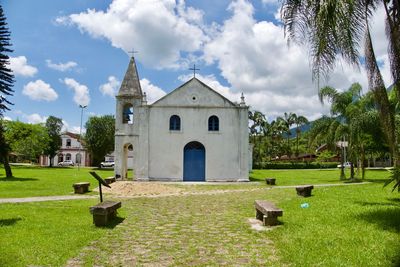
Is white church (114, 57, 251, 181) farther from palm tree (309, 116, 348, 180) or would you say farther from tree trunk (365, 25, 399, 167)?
tree trunk (365, 25, 399, 167)

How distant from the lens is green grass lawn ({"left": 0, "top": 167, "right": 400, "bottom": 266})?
5824 mm

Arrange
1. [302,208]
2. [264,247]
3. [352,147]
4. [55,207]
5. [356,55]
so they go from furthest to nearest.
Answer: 1. [352,147]
2. [55,207]
3. [302,208]
4. [356,55]
5. [264,247]

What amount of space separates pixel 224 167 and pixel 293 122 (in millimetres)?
47974

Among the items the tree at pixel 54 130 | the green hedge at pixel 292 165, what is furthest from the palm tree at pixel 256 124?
the tree at pixel 54 130

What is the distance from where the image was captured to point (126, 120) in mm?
27484

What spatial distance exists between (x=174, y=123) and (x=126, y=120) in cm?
342

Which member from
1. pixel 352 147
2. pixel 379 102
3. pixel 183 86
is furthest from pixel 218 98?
pixel 379 102

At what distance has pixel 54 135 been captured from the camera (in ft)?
218

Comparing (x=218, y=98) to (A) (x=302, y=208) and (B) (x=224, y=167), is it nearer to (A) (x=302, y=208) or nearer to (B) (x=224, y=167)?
(B) (x=224, y=167)

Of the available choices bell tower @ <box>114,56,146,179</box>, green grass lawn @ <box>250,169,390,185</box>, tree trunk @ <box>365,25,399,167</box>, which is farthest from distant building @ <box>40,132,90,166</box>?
tree trunk @ <box>365,25,399,167</box>

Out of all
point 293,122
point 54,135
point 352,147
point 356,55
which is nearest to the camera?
point 356,55

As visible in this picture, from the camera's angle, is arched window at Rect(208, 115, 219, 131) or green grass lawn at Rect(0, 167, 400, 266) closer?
green grass lawn at Rect(0, 167, 400, 266)

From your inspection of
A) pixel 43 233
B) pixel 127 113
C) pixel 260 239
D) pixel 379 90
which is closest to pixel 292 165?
pixel 127 113

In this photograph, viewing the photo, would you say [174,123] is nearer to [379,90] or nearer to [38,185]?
[38,185]
